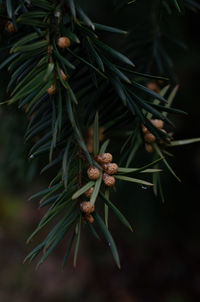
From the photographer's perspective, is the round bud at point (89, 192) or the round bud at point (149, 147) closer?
the round bud at point (89, 192)

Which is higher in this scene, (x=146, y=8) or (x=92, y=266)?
(x=146, y=8)

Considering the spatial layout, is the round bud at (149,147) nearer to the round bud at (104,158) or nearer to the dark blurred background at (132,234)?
the round bud at (104,158)

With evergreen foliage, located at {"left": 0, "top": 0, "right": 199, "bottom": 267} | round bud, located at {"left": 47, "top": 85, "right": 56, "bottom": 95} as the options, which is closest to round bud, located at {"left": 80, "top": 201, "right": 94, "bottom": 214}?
evergreen foliage, located at {"left": 0, "top": 0, "right": 199, "bottom": 267}

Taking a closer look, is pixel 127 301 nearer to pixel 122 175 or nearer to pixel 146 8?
pixel 146 8

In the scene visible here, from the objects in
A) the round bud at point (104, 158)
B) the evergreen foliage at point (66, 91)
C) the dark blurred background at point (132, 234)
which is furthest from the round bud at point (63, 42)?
the dark blurred background at point (132, 234)

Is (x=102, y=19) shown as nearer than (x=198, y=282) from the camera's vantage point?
Yes

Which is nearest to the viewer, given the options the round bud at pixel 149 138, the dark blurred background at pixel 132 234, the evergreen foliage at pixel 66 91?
A: the evergreen foliage at pixel 66 91

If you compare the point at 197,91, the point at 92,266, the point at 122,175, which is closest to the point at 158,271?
the point at 92,266
